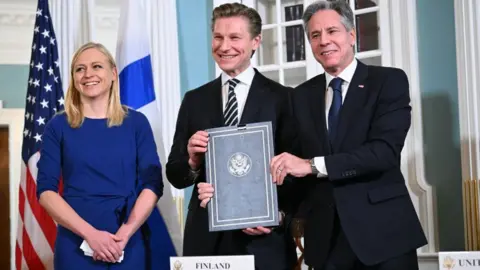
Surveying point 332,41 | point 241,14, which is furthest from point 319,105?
point 241,14

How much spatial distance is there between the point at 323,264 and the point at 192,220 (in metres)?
0.51

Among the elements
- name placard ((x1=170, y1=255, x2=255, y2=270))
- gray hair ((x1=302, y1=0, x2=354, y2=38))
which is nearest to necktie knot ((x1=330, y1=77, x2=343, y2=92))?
gray hair ((x1=302, y1=0, x2=354, y2=38))

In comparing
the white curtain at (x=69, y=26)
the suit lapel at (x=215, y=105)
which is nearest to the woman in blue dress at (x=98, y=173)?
the suit lapel at (x=215, y=105)

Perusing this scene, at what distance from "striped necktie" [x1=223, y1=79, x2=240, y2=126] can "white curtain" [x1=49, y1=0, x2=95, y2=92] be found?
2025 millimetres

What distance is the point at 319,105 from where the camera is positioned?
7.90ft

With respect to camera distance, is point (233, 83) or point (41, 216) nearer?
point (233, 83)

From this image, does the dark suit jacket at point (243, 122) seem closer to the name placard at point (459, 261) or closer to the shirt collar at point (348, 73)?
the shirt collar at point (348, 73)

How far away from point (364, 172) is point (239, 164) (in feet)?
1.39

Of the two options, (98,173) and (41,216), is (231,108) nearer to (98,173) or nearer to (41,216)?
(98,173)

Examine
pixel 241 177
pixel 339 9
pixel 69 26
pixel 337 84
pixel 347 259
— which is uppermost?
pixel 69 26

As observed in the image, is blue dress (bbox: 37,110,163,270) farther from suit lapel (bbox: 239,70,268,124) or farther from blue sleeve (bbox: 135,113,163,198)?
suit lapel (bbox: 239,70,268,124)

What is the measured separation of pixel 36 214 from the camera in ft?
13.2

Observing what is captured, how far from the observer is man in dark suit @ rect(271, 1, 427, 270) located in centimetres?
221

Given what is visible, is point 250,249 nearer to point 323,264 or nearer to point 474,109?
point 323,264
